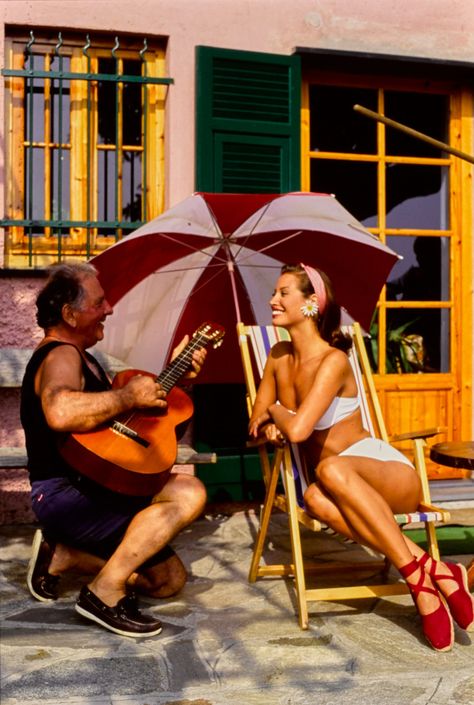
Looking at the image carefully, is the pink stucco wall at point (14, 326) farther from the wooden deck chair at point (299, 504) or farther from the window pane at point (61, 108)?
the wooden deck chair at point (299, 504)

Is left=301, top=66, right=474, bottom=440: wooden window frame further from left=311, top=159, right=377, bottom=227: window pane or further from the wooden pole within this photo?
the wooden pole

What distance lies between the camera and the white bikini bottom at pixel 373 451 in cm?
369

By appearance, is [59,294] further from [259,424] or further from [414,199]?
[414,199]

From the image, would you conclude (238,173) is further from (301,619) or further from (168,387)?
(301,619)

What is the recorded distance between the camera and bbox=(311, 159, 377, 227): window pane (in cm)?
632

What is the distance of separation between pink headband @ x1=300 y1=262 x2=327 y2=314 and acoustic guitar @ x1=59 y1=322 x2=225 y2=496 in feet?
2.47

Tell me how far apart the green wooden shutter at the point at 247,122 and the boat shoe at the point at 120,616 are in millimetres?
2968

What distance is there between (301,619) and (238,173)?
3195 millimetres

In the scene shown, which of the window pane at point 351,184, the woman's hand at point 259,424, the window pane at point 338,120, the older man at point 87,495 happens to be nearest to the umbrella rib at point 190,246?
the older man at point 87,495

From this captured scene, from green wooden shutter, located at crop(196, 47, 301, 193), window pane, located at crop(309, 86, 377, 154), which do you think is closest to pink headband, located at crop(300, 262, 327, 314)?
green wooden shutter, located at crop(196, 47, 301, 193)

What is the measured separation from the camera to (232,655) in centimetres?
316

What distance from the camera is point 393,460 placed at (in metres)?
3.70

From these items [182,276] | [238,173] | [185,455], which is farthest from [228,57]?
[185,455]

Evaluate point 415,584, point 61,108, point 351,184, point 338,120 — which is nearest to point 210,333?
point 415,584
